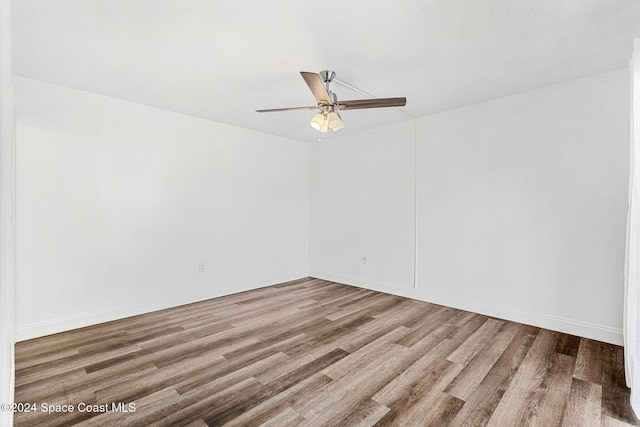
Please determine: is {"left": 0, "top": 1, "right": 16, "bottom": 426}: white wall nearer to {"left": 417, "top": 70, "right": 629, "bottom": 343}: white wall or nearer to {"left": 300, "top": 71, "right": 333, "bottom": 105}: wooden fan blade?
{"left": 300, "top": 71, "right": 333, "bottom": 105}: wooden fan blade

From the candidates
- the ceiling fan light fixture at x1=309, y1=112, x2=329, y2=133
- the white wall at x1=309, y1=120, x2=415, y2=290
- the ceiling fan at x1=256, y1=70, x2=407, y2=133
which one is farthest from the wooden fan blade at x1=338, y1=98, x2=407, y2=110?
the white wall at x1=309, y1=120, x2=415, y2=290

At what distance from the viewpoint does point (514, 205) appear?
9.96 ft

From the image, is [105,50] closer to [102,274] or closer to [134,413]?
[102,274]

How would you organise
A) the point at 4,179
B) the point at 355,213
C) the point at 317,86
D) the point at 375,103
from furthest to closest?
the point at 355,213, the point at 375,103, the point at 317,86, the point at 4,179

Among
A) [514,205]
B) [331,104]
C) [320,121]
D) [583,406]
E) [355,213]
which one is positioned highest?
[331,104]

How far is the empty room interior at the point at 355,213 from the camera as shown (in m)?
1.79

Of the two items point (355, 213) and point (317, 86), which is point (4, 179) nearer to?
point (317, 86)

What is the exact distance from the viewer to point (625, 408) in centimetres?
174

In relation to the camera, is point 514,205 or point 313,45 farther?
point 514,205

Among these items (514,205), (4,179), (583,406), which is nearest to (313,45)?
(4,179)

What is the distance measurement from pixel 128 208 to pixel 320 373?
260 centimetres

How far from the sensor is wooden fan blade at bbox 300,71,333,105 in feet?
6.27

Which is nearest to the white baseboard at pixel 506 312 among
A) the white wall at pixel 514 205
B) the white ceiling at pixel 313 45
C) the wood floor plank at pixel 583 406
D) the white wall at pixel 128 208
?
the white wall at pixel 514 205

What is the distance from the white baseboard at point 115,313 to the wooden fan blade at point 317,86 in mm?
2809
